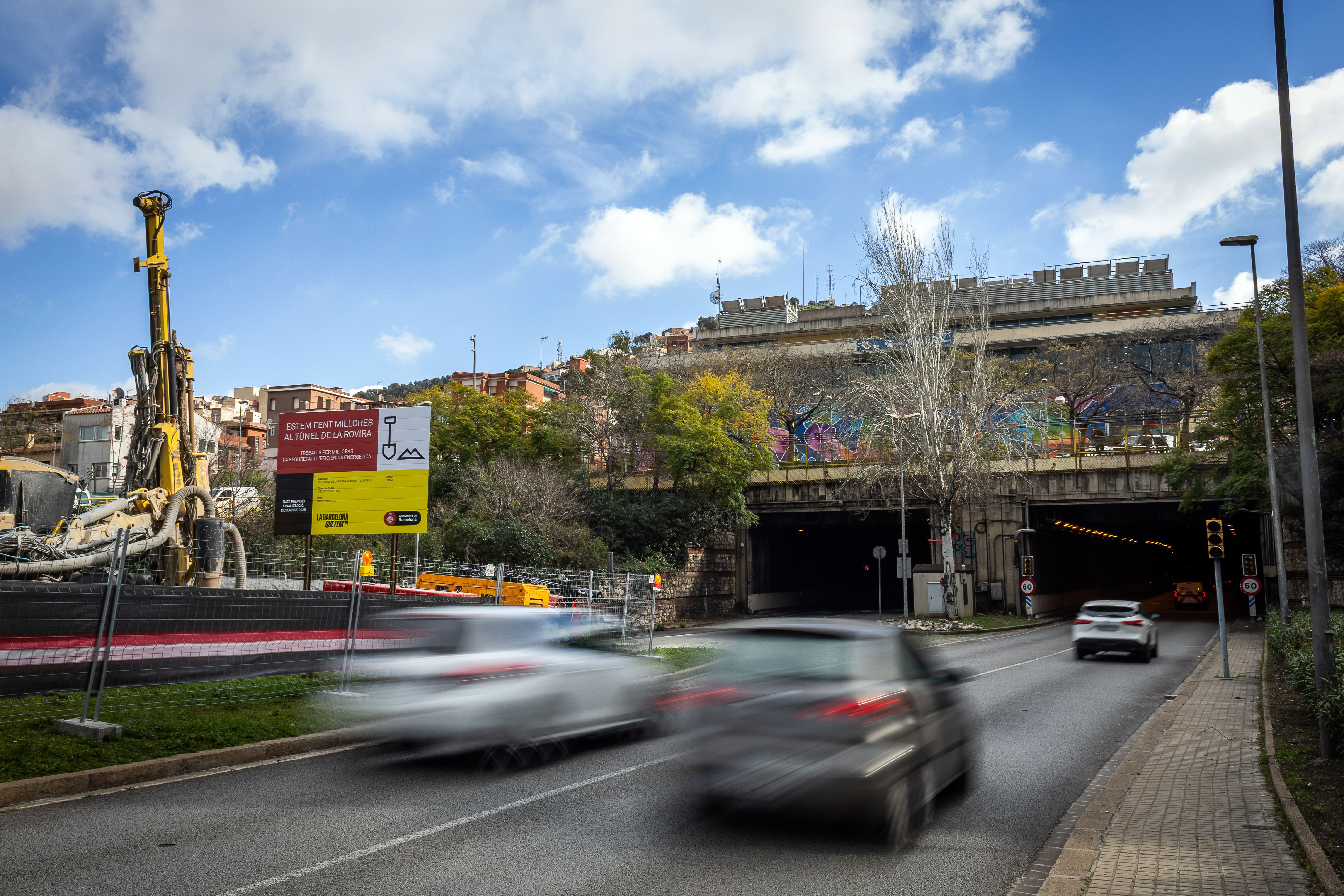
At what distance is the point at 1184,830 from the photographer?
20.7ft

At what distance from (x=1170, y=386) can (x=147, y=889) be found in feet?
179

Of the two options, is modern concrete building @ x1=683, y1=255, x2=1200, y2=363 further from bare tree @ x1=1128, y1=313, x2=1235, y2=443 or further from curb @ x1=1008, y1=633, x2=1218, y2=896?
curb @ x1=1008, y1=633, x2=1218, y2=896

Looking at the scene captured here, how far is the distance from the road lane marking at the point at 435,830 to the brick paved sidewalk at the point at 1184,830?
12.7 feet

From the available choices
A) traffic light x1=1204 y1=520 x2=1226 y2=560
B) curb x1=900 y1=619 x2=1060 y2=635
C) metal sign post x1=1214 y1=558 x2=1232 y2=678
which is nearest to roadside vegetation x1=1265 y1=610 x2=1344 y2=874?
metal sign post x1=1214 y1=558 x2=1232 y2=678

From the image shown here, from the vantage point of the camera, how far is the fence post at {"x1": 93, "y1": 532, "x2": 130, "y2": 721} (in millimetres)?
8633

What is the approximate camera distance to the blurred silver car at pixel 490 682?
7891 millimetres

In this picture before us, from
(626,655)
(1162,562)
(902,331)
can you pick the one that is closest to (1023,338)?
(1162,562)

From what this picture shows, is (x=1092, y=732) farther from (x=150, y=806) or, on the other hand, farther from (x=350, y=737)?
(x=150, y=806)

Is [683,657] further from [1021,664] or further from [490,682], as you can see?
[490,682]

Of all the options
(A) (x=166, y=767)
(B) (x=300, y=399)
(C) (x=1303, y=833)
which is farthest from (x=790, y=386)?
(B) (x=300, y=399)

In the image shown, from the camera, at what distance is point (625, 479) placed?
133 ft

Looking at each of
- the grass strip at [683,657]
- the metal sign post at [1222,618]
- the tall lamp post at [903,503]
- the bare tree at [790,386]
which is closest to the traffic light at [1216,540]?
the metal sign post at [1222,618]

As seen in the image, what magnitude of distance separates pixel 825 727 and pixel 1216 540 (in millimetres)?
13547

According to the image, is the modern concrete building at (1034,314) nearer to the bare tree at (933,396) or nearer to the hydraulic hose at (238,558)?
the bare tree at (933,396)
